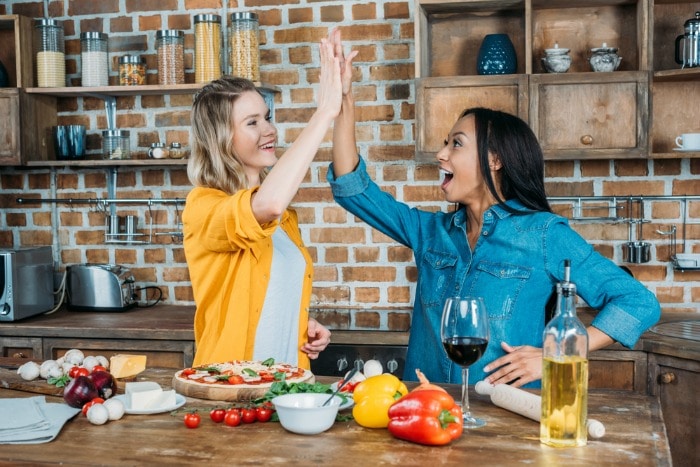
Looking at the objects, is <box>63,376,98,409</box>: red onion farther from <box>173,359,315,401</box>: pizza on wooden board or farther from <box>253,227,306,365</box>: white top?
<box>253,227,306,365</box>: white top

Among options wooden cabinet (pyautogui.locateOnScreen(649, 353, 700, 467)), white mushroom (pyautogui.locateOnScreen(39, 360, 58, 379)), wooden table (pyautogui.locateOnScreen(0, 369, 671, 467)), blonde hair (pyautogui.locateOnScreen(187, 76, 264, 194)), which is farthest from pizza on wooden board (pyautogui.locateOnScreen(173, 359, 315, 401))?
wooden cabinet (pyautogui.locateOnScreen(649, 353, 700, 467))

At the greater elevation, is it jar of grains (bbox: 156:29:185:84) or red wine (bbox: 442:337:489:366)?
jar of grains (bbox: 156:29:185:84)

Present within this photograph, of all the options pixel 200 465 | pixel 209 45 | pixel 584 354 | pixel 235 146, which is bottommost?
pixel 200 465

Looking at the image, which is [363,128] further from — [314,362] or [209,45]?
[314,362]

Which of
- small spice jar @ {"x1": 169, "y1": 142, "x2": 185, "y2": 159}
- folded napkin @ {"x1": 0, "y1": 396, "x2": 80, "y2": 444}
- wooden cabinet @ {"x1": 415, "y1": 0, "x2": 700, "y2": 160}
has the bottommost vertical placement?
folded napkin @ {"x1": 0, "y1": 396, "x2": 80, "y2": 444}

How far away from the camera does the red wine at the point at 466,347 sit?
159 cm

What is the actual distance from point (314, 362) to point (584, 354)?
192 centimetres

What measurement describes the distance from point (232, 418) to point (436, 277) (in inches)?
33.2

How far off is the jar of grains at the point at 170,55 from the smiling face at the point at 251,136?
3.96 feet

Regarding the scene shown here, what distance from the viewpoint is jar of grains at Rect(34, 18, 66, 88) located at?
3738mm

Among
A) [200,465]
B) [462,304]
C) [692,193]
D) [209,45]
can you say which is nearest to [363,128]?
[209,45]

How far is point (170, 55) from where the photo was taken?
3635 millimetres

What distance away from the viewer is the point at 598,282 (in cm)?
211

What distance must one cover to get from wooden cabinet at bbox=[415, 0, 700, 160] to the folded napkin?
196 cm
